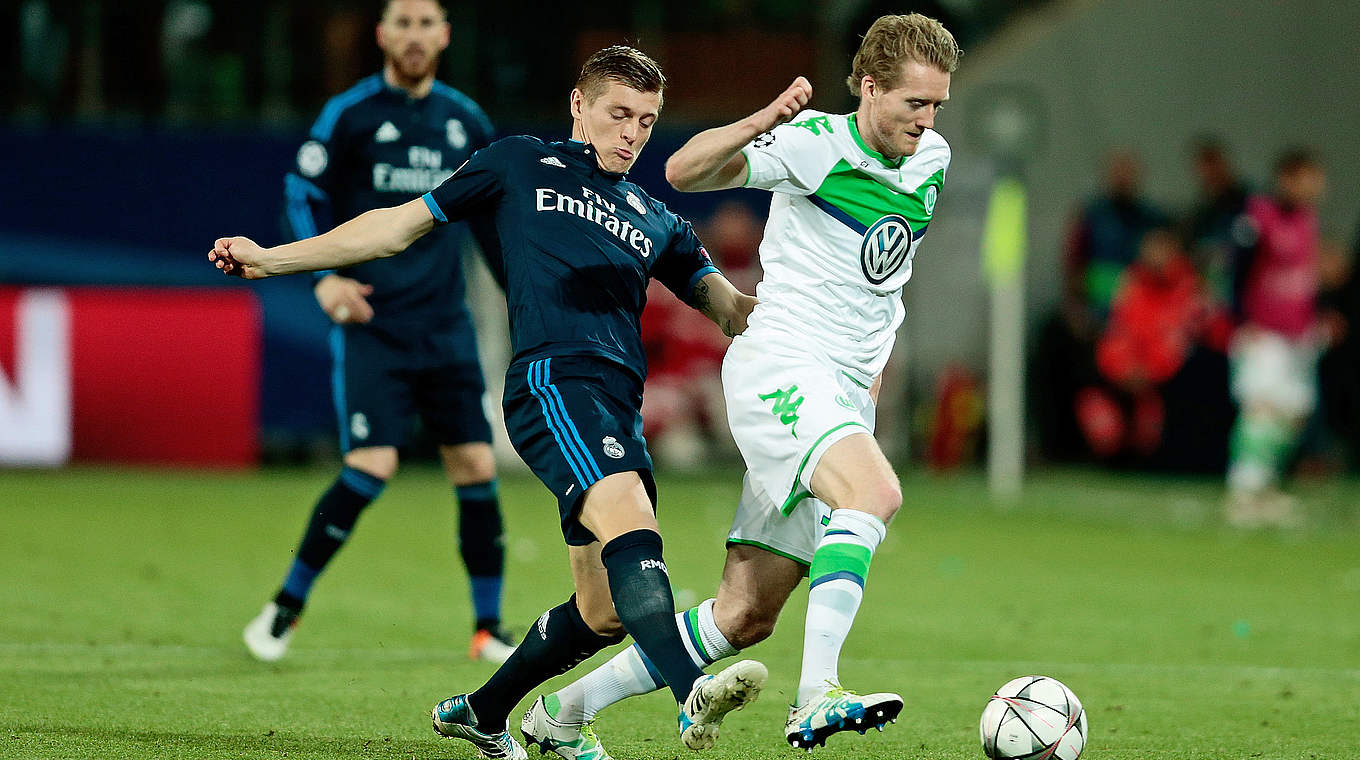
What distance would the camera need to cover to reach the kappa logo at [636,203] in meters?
4.99

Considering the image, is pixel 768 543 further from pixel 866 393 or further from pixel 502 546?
pixel 502 546

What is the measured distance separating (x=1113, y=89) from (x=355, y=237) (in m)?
13.6

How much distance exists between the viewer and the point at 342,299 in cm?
661

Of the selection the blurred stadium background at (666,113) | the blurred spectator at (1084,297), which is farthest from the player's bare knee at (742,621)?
the blurred spectator at (1084,297)

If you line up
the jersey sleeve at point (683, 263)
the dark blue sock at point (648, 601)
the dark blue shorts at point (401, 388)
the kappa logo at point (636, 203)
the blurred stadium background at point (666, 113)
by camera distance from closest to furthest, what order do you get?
the dark blue sock at point (648, 601) < the kappa logo at point (636, 203) < the jersey sleeve at point (683, 263) < the dark blue shorts at point (401, 388) < the blurred stadium background at point (666, 113)

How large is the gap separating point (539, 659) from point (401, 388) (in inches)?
90.4

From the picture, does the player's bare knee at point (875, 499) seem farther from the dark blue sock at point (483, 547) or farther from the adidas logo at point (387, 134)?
the adidas logo at point (387, 134)

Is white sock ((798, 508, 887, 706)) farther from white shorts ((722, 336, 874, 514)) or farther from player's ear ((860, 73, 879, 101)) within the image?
player's ear ((860, 73, 879, 101))

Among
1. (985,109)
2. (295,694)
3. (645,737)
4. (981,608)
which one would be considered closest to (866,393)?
(645,737)

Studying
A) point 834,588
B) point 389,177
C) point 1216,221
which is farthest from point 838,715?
point 1216,221

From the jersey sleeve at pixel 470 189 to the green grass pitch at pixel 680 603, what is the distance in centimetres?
151

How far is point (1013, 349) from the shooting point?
14.0 metres

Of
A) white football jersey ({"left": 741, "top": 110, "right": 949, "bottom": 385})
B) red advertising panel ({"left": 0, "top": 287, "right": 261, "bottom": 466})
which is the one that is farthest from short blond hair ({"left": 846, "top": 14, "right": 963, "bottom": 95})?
red advertising panel ({"left": 0, "top": 287, "right": 261, "bottom": 466})

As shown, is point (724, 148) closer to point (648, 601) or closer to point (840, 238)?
point (840, 238)
